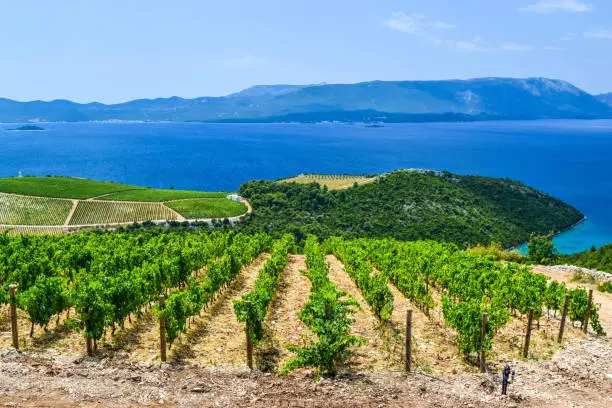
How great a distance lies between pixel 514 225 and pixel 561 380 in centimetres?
9439

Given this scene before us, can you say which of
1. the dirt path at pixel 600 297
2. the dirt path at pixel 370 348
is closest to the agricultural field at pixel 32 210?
the dirt path at pixel 370 348

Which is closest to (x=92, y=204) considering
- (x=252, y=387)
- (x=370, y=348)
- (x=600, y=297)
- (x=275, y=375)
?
(x=370, y=348)

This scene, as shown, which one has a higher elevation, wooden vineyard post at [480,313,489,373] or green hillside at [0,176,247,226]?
wooden vineyard post at [480,313,489,373]

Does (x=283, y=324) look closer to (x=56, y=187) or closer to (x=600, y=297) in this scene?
(x=600, y=297)

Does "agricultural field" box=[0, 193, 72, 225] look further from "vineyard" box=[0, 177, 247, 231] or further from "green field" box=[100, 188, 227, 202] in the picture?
"green field" box=[100, 188, 227, 202]

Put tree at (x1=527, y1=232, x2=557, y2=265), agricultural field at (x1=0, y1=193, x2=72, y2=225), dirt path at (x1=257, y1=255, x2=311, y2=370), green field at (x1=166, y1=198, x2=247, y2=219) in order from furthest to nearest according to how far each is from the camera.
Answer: green field at (x1=166, y1=198, x2=247, y2=219), agricultural field at (x1=0, y1=193, x2=72, y2=225), tree at (x1=527, y1=232, x2=557, y2=265), dirt path at (x1=257, y1=255, x2=311, y2=370)

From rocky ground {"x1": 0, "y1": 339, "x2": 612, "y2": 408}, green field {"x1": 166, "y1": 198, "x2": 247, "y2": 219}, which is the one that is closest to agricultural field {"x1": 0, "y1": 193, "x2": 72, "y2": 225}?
green field {"x1": 166, "y1": 198, "x2": 247, "y2": 219}

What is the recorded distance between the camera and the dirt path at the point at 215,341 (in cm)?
1248

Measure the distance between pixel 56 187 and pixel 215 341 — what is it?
362ft

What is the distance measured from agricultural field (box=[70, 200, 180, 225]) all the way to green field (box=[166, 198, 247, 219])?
2.84 m

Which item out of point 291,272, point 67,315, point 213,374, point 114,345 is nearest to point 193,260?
point 291,272

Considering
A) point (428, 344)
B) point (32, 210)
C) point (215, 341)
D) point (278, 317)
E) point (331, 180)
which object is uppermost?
point (215, 341)

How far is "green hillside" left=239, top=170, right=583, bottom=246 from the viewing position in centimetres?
9131

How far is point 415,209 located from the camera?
99.7 metres
